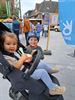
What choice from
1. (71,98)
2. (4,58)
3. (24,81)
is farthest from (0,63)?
(71,98)

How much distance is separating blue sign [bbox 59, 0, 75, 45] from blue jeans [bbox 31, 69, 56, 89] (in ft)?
4.44

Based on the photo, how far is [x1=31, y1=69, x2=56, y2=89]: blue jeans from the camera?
11.1 ft

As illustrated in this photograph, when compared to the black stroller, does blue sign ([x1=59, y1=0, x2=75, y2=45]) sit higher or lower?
higher

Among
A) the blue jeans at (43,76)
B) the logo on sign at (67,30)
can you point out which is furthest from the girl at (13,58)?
the logo on sign at (67,30)

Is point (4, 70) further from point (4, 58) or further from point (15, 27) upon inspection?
point (15, 27)

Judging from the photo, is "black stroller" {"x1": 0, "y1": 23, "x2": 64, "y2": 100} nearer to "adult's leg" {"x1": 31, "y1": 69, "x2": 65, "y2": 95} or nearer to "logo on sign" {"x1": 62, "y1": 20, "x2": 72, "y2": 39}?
"adult's leg" {"x1": 31, "y1": 69, "x2": 65, "y2": 95}

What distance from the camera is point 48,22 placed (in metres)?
12.6

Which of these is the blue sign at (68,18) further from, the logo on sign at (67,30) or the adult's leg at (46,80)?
the adult's leg at (46,80)

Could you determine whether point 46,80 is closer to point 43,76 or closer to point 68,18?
point 43,76

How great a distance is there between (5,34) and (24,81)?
57 cm

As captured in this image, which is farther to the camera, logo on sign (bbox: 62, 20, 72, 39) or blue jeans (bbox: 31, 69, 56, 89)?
logo on sign (bbox: 62, 20, 72, 39)

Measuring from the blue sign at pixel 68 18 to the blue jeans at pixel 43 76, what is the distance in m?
1.35

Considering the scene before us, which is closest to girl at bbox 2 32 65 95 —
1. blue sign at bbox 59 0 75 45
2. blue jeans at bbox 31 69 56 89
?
blue jeans at bbox 31 69 56 89

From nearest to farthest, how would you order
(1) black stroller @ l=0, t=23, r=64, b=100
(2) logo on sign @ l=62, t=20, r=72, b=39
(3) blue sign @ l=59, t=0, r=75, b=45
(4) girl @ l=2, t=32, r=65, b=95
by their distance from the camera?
(1) black stroller @ l=0, t=23, r=64, b=100, (4) girl @ l=2, t=32, r=65, b=95, (3) blue sign @ l=59, t=0, r=75, b=45, (2) logo on sign @ l=62, t=20, r=72, b=39
